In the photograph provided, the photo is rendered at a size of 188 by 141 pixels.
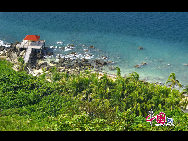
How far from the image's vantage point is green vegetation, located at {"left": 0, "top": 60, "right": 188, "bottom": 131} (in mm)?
15164

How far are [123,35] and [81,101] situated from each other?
2032cm

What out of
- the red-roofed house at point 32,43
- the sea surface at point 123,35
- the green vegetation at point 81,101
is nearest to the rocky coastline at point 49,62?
the red-roofed house at point 32,43

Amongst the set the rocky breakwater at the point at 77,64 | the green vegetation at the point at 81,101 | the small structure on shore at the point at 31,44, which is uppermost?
the small structure on shore at the point at 31,44

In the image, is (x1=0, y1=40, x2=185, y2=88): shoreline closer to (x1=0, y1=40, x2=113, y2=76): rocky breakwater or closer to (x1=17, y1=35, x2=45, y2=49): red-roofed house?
(x1=0, y1=40, x2=113, y2=76): rocky breakwater

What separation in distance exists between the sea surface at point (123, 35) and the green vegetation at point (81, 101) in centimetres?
783

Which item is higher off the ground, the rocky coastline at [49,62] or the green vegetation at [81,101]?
the rocky coastline at [49,62]

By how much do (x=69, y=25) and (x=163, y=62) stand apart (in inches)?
697

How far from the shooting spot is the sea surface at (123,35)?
29.2m

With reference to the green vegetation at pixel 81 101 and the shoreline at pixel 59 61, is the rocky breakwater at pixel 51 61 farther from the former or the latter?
the green vegetation at pixel 81 101

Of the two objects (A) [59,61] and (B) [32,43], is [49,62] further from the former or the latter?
(B) [32,43]

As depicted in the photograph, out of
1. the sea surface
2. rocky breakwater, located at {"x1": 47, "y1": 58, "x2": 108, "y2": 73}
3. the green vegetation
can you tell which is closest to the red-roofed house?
the sea surface

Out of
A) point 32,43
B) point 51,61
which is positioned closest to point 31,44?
point 32,43

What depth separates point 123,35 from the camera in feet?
119
